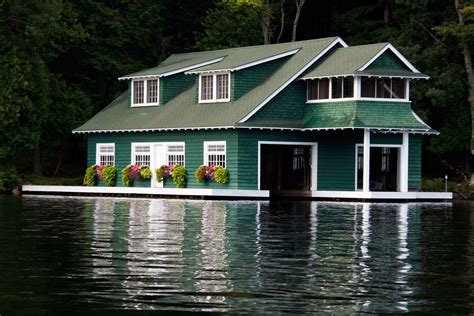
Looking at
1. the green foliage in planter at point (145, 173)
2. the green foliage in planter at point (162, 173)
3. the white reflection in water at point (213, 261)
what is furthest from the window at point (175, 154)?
the white reflection in water at point (213, 261)

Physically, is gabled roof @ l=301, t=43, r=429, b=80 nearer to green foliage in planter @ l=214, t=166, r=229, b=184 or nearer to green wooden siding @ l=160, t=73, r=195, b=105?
green foliage in planter @ l=214, t=166, r=229, b=184

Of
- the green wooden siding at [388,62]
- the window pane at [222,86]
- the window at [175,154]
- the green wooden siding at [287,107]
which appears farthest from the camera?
the window at [175,154]

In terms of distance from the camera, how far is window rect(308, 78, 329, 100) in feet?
188

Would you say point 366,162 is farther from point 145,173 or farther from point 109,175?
point 109,175

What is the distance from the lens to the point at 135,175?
2434 inches

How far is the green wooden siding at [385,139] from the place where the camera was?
5781 centimetres

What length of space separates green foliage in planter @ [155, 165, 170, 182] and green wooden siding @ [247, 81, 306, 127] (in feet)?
20.8

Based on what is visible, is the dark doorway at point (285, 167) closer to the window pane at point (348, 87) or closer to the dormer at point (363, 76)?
the dormer at point (363, 76)

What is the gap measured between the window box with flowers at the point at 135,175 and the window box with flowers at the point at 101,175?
3.11 feet

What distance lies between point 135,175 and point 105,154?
171 inches

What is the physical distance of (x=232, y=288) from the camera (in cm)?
1814

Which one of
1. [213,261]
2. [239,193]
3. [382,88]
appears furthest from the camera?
[382,88]

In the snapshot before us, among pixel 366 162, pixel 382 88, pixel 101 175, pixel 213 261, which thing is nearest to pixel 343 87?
pixel 382 88

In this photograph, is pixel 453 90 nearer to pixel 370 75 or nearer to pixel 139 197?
pixel 370 75
